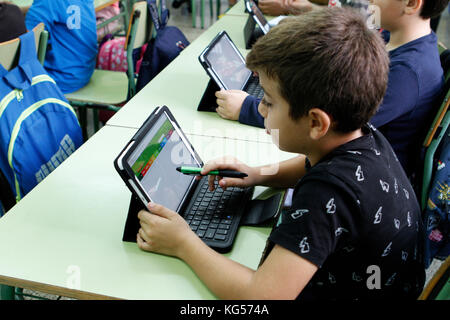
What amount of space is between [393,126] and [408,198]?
1.57 ft

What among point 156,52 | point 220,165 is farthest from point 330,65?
point 156,52

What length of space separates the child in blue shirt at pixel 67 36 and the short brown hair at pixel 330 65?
164 centimetres

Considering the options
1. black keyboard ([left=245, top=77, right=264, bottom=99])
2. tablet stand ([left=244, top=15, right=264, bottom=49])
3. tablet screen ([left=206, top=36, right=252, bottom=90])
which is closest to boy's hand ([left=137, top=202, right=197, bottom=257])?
tablet screen ([left=206, top=36, right=252, bottom=90])

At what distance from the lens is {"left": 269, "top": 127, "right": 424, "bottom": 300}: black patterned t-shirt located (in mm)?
729

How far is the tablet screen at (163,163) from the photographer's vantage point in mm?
864

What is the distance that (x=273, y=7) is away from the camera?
2.72 m

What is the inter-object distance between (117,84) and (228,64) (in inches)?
37.4

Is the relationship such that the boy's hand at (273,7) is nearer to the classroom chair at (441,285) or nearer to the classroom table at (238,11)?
the classroom table at (238,11)

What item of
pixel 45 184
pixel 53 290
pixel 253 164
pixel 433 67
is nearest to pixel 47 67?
pixel 45 184

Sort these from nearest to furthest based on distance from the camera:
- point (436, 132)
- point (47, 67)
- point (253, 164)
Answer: point (253, 164)
point (436, 132)
point (47, 67)

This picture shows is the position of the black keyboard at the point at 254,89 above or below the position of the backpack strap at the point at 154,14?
below

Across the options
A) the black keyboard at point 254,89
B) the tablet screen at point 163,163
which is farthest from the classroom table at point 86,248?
the black keyboard at point 254,89

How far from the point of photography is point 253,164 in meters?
1.20

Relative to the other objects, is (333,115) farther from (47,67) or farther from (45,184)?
(47,67)
